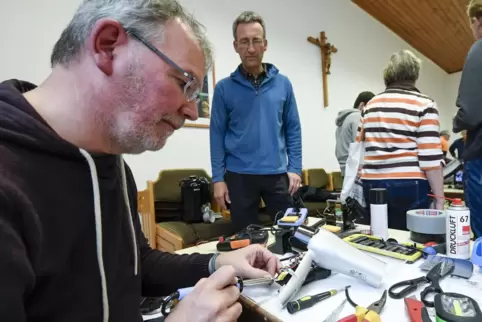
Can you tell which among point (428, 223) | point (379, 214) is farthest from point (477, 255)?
point (379, 214)

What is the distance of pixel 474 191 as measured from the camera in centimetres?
137

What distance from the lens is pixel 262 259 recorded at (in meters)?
0.87

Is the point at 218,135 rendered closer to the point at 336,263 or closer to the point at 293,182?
the point at 293,182

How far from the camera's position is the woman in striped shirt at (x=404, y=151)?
147 centimetres

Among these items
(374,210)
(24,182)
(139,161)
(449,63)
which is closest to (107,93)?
(24,182)

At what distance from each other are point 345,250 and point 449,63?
293 inches

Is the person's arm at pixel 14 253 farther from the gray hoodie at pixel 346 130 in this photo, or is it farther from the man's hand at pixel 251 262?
the gray hoodie at pixel 346 130

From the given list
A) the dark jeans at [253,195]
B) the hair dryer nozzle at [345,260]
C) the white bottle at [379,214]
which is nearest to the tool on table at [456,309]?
the hair dryer nozzle at [345,260]

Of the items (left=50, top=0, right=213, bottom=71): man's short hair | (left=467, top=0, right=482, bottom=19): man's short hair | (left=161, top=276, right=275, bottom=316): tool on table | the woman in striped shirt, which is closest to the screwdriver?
(left=161, top=276, right=275, bottom=316): tool on table

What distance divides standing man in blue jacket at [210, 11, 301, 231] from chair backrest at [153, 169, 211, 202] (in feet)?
3.89

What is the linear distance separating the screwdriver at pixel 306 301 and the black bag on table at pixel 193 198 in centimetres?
198

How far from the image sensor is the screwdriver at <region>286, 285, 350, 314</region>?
673 mm

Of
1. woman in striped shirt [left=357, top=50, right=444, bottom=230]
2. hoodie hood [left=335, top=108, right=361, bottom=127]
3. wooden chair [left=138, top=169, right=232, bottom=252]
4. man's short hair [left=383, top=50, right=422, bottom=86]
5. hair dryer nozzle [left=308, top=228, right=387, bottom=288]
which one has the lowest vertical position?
wooden chair [left=138, top=169, right=232, bottom=252]

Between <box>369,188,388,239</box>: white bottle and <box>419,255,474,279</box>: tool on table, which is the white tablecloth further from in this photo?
<box>369,188,388,239</box>: white bottle
